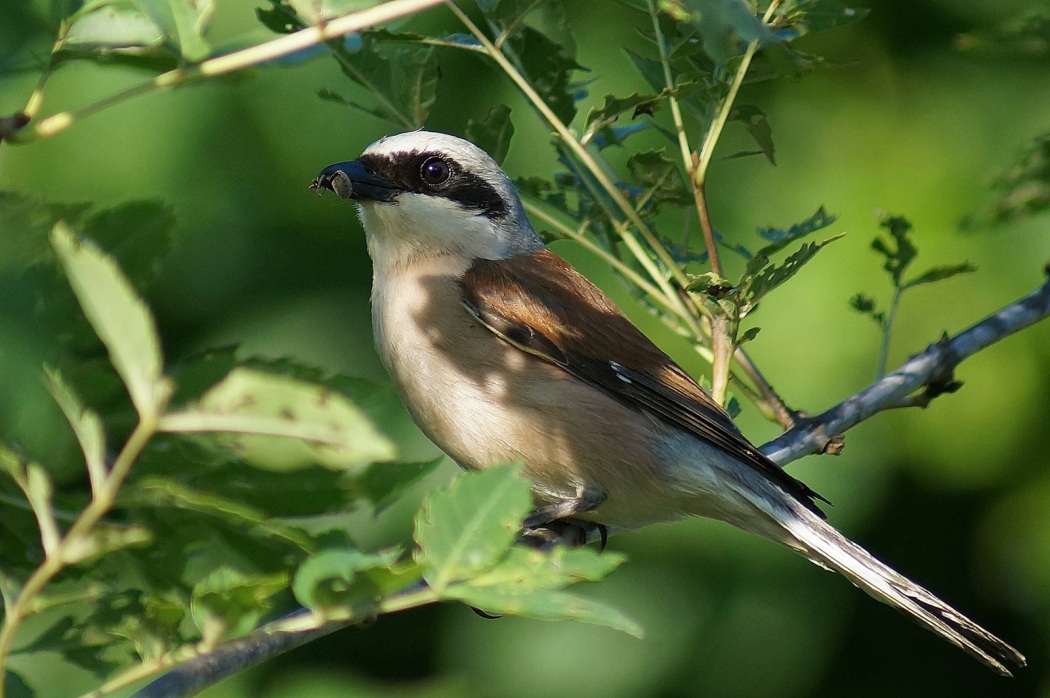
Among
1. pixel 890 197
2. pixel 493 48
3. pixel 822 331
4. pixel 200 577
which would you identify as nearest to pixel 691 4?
pixel 200 577

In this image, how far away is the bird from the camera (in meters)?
2.67

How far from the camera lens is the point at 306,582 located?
91cm

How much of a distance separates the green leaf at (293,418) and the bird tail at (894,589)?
191 cm

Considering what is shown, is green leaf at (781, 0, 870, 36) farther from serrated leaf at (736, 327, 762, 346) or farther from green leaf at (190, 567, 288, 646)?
green leaf at (190, 567, 288, 646)

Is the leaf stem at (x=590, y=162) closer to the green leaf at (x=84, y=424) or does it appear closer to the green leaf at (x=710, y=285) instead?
the green leaf at (x=710, y=285)

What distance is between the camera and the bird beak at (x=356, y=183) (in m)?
2.82

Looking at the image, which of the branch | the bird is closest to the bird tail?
the bird

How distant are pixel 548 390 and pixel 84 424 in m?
1.97

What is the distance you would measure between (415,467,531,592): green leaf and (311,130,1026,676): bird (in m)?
1.72

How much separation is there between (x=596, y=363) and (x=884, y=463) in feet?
4.11

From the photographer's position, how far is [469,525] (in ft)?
3.00

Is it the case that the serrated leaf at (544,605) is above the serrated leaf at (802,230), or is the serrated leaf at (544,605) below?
above

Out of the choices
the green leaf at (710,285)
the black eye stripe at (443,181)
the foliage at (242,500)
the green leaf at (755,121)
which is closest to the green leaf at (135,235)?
the foliage at (242,500)

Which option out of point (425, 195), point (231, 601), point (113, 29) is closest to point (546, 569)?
point (231, 601)
